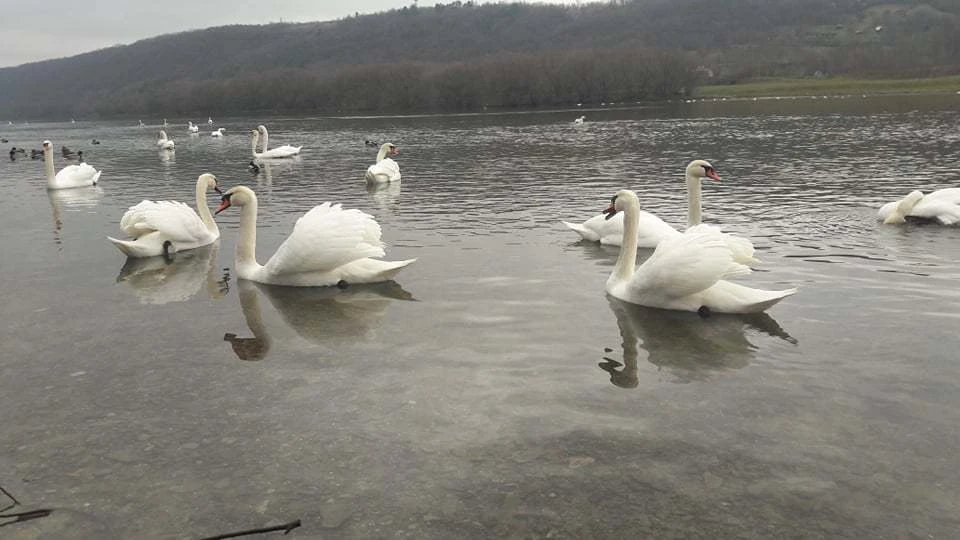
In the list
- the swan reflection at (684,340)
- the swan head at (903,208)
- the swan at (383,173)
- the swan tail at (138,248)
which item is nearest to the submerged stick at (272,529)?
the swan reflection at (684,340)

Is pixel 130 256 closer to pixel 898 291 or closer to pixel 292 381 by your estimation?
pixel 292 381

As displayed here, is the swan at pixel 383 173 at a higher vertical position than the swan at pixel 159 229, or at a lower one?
higher

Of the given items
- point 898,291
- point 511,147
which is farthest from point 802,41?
point 898,291

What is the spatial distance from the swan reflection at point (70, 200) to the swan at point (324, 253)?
24.1 feet

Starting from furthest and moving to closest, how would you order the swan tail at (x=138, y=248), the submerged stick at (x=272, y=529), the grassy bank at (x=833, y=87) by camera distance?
the grassy bank at (x=833, y=87) → the swan tail at (x=138, y=248) → the submerged stick at (x=272, y=529)

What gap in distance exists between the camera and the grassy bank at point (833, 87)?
83000 mm

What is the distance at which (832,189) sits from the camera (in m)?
18.7

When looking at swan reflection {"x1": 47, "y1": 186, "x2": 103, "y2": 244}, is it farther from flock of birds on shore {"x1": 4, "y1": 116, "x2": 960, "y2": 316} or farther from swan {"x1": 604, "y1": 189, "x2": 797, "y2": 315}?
swan {"x1": 604, "y1": 189, "x2": 797, "y2": 315}

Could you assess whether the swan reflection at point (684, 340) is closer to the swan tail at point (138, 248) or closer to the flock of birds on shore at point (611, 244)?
the flock of birds on shore at point (611, 244)

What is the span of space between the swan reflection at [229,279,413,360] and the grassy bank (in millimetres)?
79641

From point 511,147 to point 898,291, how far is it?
1102 inches

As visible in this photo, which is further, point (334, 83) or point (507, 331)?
point (334, 83)

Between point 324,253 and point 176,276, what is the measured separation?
3.15 meters

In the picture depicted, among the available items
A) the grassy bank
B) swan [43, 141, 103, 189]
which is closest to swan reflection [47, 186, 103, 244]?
swan [43, 141, 103, 189]
